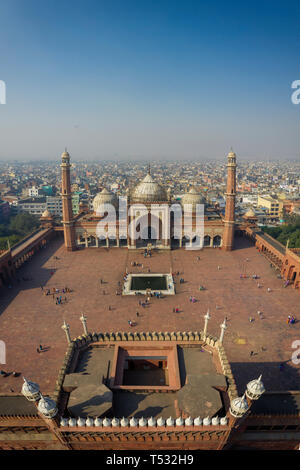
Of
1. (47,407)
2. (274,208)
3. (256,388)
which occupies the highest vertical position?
(274,208)

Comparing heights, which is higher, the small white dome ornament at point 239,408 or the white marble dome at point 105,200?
the white marble dome at point 105,200

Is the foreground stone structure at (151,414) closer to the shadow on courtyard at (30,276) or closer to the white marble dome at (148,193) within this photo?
the shadow on courtyard at (30,276)

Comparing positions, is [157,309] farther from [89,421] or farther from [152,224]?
[152,224]

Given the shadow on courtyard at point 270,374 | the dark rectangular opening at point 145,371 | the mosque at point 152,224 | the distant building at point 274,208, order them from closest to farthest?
the dark rectangular opening at point 145,371 → the shadow on courtyard at point 270,374 → the mosque at point 152,224 → the distant building at point 274,208

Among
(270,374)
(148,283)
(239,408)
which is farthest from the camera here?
(148,283)

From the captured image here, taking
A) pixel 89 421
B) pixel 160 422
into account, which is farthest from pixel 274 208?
pixel 89 421

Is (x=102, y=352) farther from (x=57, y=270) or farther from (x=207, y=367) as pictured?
(x=57, y=270)

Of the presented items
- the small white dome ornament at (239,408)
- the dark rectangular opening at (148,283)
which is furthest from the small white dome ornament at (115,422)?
the dark rectangular opening at (148,283)
